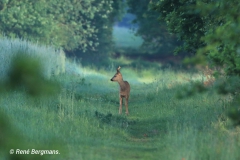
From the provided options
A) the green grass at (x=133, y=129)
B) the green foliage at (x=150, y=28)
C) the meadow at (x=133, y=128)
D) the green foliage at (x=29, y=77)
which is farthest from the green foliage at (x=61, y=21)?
the green foliage at (x=29, y=77)

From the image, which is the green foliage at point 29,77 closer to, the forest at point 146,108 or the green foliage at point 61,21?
the forest at point 146,108

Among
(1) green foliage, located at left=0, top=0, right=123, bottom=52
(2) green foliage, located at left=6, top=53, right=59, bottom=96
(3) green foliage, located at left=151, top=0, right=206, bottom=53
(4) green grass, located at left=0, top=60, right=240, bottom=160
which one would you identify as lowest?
(4) green grass, located at left=0, top=60, right=240, bottom=160

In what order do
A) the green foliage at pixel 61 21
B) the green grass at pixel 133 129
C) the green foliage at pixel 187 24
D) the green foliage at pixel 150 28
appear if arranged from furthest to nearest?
the green foliage at pixel 150 28 < the green foliage at pixel 61 21 < the green foliage at pixel 187 24 < the green grass at pixel 133 129

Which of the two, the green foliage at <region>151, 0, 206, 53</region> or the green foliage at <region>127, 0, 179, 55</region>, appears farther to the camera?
the green foliage at <region>127, 0, 179, 55</region>

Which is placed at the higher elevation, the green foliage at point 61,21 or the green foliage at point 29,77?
the green foliage at point 61,21

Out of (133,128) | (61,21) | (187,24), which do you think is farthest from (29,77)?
(61,21)

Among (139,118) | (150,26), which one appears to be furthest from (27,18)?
(139,118)

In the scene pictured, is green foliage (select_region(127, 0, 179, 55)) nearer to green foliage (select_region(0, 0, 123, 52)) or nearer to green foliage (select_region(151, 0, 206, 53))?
green foliage (select_region(0, 0, 123, 52))

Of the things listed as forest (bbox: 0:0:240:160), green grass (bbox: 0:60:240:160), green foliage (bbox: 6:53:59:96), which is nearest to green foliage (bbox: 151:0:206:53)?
forest (bbox: 0:0:240:160)

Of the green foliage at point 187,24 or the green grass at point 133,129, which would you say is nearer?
the green grass at point 133,129

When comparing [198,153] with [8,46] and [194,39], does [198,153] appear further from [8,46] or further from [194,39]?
[8,46]

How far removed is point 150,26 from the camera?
44.4 m

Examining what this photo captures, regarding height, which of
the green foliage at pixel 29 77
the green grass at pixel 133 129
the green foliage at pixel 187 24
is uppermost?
the green foliage at pixel 187 24

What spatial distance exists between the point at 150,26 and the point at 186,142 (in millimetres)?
35340
